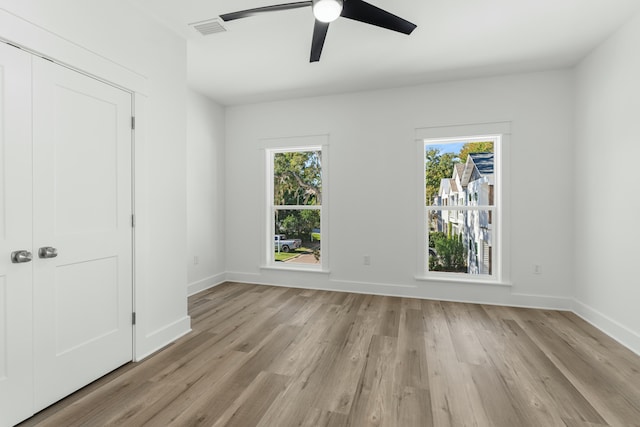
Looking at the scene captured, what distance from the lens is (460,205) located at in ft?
13.4

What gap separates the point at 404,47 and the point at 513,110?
170 centimetres

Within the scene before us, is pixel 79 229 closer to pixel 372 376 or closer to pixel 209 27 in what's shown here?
pixel 209 27

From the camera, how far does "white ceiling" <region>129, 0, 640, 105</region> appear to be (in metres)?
2.49

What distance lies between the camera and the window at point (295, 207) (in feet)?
15.3

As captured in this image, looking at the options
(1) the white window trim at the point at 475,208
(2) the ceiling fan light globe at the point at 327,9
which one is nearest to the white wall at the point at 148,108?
(2) the ceiling fan light globe at the point at 327,9

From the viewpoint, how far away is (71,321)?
1.98m

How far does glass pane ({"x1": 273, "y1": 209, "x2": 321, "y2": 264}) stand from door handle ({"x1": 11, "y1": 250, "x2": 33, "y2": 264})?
330 cm

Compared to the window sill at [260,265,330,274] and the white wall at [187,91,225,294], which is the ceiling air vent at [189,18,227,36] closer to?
the white wall at [187,91,225,294]

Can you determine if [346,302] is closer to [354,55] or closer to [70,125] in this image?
[354,55]

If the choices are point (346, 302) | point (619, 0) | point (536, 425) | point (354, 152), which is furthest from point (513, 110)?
point (536, 425)

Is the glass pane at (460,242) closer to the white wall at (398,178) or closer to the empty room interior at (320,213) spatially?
the empty room interior at (320,213)

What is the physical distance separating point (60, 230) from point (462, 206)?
4131mm

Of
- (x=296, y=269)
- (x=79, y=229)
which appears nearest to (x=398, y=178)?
(x=296, y=269)

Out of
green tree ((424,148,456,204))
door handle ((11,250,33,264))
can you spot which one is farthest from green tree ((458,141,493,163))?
door handle ((11,250,33,264))
